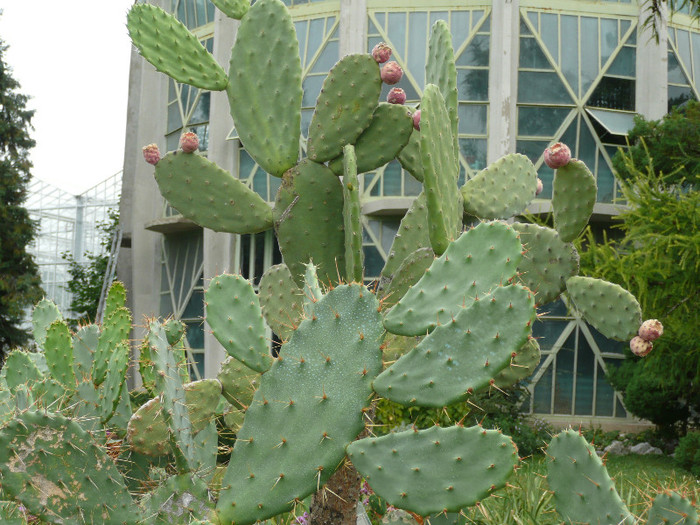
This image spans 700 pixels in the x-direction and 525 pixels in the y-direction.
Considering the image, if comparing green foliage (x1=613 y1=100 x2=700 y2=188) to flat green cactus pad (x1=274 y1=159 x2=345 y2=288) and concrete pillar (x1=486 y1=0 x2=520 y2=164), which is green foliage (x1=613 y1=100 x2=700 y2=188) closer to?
concrete pillar (x1=486 y1=0 x2=520 y2=164)

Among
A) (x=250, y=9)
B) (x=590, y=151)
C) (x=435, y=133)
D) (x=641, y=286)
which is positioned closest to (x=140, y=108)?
A: (x=590, y=151)

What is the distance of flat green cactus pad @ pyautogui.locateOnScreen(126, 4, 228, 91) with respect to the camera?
3906mm

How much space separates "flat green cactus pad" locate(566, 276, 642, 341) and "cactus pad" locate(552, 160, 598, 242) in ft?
1.17

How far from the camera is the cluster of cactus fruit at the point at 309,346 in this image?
225cm

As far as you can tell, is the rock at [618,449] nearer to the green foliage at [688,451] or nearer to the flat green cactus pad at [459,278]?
the green foliage at [688,451]

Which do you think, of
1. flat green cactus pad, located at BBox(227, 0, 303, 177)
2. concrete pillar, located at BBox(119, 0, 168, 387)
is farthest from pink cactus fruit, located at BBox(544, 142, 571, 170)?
concrete pillar, located at BBox(119, 0, 168, 387)

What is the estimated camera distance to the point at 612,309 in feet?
14.4

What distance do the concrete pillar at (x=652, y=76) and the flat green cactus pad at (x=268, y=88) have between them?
1261 centimetres

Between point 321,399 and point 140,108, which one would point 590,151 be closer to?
point 140,108

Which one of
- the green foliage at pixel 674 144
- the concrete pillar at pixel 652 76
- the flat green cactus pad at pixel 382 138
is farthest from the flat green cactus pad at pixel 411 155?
the concrete pillar at pixel 652 76

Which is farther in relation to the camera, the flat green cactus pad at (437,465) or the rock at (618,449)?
the rock at (618,449)

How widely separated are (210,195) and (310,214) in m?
0.62

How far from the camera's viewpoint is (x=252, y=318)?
273 centimetres

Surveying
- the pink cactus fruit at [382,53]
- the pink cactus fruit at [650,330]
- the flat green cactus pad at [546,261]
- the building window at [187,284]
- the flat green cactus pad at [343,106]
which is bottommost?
the building window at [187,284]
